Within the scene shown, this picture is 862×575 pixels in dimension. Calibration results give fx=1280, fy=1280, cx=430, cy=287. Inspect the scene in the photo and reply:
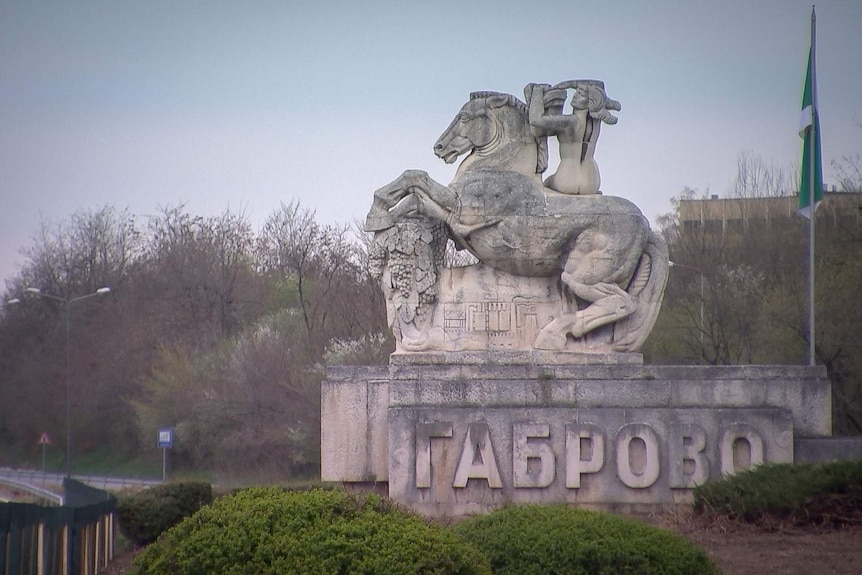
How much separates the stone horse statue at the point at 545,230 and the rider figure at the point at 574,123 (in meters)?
0.23

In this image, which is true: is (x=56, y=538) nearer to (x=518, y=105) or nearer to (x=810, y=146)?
(x=518, y=105)

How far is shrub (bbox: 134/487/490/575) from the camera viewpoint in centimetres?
890

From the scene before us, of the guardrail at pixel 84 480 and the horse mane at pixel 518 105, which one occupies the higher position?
the horse mane at pixel 518 105

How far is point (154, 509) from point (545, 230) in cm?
680

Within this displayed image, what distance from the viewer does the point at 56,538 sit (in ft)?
42.7

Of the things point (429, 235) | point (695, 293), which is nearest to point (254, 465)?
point (695, 293)

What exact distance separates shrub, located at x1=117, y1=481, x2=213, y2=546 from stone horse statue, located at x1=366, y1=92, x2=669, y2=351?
4.90 meters

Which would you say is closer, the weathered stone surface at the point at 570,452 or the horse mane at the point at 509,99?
the weathered stone surface at the point at 570,452

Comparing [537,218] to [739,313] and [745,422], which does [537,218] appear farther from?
[739,313]

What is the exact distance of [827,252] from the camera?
3341cm

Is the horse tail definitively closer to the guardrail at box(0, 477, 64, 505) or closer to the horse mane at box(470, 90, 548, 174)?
the horse mane at box(470, 90, 548, 174)

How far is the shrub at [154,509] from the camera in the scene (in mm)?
18172

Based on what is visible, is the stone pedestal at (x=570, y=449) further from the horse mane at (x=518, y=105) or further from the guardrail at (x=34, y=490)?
the guardrail at (x=34, y=490)

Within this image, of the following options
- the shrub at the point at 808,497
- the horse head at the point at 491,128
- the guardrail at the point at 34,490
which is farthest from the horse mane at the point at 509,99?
the guardrail at the point at 34,490
